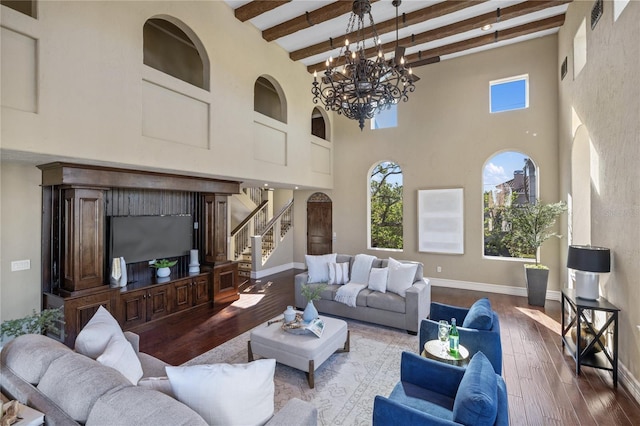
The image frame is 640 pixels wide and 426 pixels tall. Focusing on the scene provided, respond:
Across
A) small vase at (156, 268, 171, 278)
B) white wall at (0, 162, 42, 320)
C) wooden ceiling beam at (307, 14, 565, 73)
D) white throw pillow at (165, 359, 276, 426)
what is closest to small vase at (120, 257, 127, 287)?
small vase at (156, 268, 171, 278)

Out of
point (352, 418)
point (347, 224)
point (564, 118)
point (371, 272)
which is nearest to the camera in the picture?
point (352, 418)

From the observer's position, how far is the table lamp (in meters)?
3.10

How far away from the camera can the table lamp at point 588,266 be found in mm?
3098

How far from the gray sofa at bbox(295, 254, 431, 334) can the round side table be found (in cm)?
148

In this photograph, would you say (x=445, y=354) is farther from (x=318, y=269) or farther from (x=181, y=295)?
(x=181, y=295)

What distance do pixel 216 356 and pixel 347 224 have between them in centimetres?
514

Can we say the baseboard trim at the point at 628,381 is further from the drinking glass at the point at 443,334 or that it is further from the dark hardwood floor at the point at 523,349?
the drinking glass at the point at 443,334

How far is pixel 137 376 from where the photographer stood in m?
1.96

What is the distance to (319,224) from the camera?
855 centimetres

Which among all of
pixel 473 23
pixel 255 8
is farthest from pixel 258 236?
pixel 473 23

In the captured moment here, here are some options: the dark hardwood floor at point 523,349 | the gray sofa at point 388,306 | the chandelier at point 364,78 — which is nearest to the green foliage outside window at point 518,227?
the dark hardwood floor at point 523,349

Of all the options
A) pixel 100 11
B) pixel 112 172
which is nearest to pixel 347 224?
pixel 112 172

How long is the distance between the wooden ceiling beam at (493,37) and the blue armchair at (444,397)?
14.9 ft

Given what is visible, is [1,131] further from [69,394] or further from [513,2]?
[513,2]
